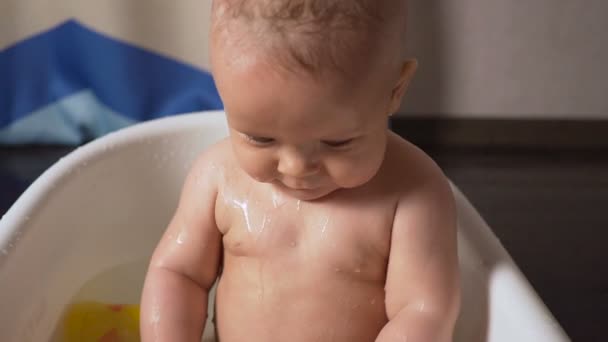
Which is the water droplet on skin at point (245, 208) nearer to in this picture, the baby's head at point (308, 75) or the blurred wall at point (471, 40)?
the baby's head at point (308, 75)

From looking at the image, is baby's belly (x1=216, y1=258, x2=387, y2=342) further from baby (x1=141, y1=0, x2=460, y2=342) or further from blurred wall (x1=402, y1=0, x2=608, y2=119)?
blurred wall (x1=402, y1=0, x2=608, y2=119)

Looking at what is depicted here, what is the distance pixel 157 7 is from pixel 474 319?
952 millimetres

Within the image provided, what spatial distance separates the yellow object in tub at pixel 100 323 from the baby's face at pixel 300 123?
39 centimetres

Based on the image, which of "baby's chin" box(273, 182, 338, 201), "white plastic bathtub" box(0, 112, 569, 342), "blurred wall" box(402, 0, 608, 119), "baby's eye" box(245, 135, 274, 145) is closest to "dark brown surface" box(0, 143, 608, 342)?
"blurred wall" box(402, 0, 608, 119)

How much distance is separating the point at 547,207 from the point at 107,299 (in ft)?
2.95

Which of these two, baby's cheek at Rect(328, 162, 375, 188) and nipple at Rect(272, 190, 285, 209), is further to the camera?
nipple at Rect(272, 190, 285, 209)

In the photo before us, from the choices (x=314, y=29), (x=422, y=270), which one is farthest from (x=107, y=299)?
(x=314, y=29)

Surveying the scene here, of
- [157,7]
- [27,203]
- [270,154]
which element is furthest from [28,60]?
[270,154]

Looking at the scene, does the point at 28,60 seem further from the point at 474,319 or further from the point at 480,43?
the point at 474,319

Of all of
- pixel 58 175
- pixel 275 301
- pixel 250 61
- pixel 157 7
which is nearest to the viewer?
pixel 250 61

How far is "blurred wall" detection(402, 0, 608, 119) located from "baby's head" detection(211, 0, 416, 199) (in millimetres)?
923

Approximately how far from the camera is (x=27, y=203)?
85 centimetres

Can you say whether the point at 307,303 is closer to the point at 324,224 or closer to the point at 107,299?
the point at 324,224

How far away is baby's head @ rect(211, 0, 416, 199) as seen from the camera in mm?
580
